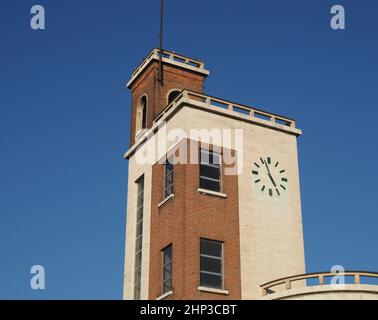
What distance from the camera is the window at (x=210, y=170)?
3481 cm

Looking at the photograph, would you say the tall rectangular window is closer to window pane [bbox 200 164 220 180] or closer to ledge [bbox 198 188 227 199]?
window pane [bbox 200 164 220 180]

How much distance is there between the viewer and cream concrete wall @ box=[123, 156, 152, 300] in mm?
35719

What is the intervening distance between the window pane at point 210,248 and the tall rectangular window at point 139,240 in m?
5.40

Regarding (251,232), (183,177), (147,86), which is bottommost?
(251,232)

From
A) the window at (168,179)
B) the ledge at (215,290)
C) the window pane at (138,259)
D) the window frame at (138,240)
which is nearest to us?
the ledge at (215,290)

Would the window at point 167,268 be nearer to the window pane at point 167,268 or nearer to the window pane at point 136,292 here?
the window pane at point 167,268

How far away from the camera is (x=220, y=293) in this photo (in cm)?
3228

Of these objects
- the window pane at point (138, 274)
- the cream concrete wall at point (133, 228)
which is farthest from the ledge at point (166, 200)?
the window pane at point (138, 274)

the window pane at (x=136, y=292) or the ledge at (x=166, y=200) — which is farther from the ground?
the ledge at (x=166, y=200)
